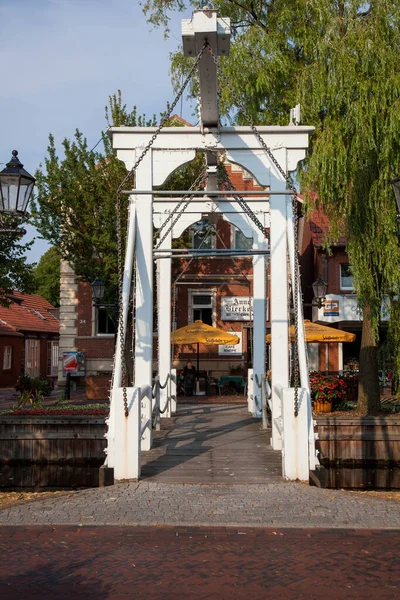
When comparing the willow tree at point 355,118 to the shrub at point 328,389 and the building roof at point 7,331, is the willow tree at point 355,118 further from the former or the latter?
the building roof at point 7,331

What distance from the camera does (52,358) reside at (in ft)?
132

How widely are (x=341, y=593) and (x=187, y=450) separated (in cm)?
601

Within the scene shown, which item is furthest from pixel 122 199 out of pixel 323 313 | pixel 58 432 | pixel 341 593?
pixel 341 593

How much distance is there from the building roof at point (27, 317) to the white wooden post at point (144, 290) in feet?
67.3

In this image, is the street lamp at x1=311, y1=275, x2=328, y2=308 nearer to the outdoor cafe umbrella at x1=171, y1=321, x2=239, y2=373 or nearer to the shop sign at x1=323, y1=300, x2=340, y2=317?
the outdoor cafe umbrella at x1=171, y1=321, x2=239, y2=373

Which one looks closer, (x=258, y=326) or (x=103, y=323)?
(x=258, y=326)

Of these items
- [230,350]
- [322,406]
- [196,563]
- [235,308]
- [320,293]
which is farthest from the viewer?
[235,308]

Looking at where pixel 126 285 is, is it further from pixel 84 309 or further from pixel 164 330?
pixel 84 309

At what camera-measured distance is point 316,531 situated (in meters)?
6.36

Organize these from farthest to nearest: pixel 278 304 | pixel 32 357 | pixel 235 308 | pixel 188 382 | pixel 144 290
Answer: pixel 32 357
pixel 235 308
pixel 188 382
pixel 278 304
pixel 144 290

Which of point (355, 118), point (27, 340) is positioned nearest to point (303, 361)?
point (355, 118)

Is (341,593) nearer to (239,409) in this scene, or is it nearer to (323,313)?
(239,409)

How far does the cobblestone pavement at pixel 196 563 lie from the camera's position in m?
4.79

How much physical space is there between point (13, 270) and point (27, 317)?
17.9m
